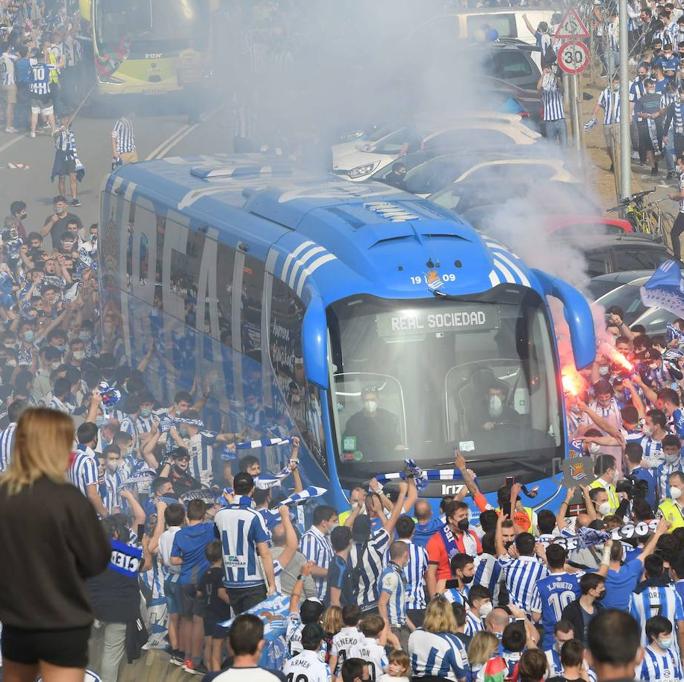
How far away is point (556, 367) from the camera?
12711 millimetres

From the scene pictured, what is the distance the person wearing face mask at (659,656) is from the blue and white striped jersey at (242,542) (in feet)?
8.58

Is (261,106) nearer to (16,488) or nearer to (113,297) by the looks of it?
(113,297)

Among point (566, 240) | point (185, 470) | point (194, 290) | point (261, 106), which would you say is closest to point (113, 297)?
point (194, 290)

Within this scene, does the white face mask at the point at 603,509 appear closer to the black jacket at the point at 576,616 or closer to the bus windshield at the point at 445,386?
the bus windshield at the point at 445,386

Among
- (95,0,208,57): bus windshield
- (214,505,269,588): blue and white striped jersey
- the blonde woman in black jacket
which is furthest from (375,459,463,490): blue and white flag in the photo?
(95,0,208,57): bus windshield

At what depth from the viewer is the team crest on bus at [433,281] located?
12609 mm

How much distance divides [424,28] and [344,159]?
17.1 feet

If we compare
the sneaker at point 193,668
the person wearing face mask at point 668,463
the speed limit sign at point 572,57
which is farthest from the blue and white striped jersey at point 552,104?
the sneaker at point 193,668

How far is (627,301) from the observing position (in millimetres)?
16906

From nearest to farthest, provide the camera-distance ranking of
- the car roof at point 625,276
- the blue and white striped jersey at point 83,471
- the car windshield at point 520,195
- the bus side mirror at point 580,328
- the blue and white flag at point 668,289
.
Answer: the blue and white striped jersey at point 83,471 < the bus side mirror at point 580,328 < the blue and white flag at point 668,289 < the car roof at point 625,276 < the car windshield at point 520,195

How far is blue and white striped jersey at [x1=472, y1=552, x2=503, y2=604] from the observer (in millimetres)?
10031

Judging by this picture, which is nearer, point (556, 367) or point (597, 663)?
point (597, 663)

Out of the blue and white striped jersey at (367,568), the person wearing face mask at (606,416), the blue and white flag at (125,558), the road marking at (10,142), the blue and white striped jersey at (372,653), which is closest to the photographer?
the blue and white striped jersey at (372,653)

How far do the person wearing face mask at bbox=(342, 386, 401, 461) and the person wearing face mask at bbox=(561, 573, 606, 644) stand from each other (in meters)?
3.27
